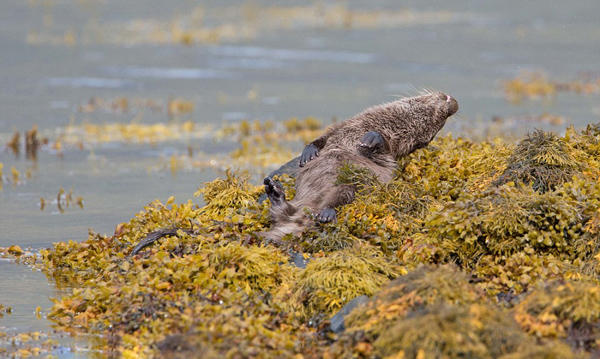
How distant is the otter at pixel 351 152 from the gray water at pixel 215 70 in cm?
112

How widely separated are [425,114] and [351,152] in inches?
42.5

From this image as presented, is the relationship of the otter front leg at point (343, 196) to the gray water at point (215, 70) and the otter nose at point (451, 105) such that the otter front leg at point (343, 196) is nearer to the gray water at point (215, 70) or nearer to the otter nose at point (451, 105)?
the otter nose at point (451, 105)

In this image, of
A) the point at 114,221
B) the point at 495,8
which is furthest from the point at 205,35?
Answer: the point at 114,221

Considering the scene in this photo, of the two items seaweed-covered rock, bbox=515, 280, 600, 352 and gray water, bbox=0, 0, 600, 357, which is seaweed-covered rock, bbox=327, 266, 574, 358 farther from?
gray water, bbox=0, 0, 600, 357

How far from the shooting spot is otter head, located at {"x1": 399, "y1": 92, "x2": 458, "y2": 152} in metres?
9.71

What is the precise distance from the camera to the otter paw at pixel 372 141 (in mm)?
9211

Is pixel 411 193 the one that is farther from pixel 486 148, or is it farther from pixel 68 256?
pixel 68 256

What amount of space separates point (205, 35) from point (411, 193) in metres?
22.6

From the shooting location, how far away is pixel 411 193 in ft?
28.0

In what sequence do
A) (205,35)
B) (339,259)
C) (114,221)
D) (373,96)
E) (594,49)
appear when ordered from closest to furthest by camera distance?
(339,259) → (114,221) → (373,96) → (594,49) → (205,35)

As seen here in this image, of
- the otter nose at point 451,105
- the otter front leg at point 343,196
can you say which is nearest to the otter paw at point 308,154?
the otter front leg at point 343,196

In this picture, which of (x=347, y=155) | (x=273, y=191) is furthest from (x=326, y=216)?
(x=347, y=155)

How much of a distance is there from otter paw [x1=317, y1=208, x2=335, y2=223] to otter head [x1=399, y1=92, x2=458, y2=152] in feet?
5.88

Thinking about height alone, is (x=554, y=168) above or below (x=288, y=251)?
above
